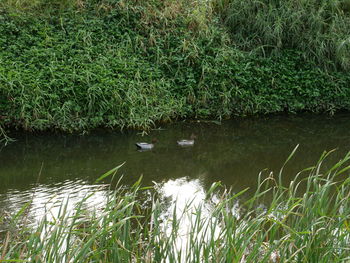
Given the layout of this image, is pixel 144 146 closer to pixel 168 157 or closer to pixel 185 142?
pixel 168 157

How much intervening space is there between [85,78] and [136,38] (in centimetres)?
126

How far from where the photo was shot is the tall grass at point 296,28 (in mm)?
8196

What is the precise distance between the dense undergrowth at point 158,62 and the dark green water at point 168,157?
0.33 meters

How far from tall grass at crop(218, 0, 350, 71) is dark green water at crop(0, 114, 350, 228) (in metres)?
1.17

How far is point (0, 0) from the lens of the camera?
7.78 meters

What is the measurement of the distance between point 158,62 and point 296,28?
2.11m

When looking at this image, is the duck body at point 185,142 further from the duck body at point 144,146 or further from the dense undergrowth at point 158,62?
the dense undergrowth at point 158,62

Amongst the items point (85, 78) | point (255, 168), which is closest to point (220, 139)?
point (255, 168)

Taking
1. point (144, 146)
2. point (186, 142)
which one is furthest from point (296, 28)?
point (144, 146)

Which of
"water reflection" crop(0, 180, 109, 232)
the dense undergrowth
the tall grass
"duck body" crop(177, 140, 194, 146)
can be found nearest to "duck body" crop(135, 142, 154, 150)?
"duck body" crop(177, 140, 194, 146)

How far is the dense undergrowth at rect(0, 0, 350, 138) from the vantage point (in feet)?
22.5

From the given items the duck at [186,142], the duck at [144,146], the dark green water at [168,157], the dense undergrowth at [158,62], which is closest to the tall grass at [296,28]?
the dense undergrowth at [158,62]

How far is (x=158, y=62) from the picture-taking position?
7.79 m

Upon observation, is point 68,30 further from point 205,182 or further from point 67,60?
point 205,182
